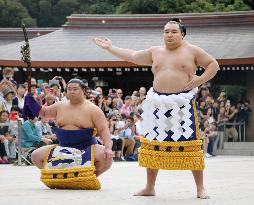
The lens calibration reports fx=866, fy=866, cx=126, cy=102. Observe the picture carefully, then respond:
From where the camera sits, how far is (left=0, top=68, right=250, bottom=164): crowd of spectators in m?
12.4

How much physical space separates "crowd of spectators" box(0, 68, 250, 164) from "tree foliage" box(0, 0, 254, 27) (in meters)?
12.4

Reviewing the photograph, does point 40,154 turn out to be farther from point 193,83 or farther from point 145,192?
point 193,83

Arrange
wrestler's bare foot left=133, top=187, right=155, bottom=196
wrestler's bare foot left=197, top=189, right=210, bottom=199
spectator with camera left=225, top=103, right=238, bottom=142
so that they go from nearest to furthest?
wrestler's bare foot left=197, top=189, right=210, bottom=199, wrestler's bare foot left=133, top=187, right=155, bottom=196, spectator with camera left=225, top=103, right=238, bottom=142

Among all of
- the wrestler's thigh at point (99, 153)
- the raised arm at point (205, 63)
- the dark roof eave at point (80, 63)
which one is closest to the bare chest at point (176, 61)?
the raised arm at point (205, 63)

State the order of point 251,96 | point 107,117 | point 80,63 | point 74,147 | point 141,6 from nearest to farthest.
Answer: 1. point 74,147
2. point 107,117
3. point 80,63
4. point 251,96
5. point 141,6

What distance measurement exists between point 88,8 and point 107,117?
28178 mm

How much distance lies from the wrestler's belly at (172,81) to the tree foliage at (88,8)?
23455mm

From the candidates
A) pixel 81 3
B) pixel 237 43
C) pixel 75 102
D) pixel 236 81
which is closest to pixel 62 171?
pixel 75 102

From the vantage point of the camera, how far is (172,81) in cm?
732

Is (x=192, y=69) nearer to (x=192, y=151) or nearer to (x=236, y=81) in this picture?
(x=192, y=151)

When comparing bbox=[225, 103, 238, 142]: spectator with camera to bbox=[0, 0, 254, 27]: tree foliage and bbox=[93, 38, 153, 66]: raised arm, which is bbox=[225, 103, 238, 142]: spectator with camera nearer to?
bbox=[0, 0, 254, 27]: tree foliage

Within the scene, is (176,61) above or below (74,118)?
above

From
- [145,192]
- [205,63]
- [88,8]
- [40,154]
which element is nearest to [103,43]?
[205,63]

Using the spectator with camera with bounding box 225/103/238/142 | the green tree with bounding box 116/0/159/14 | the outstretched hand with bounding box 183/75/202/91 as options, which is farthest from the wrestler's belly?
the green tree with bounding box 116/0/159/14
